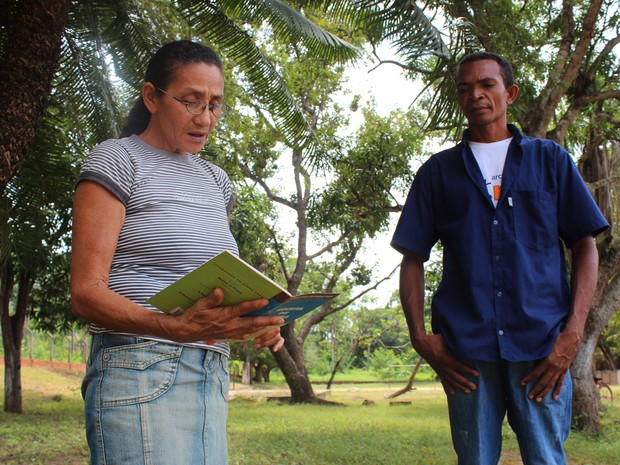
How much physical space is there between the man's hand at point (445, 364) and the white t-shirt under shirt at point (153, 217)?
744 mm

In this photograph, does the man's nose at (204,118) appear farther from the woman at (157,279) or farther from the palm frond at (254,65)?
the palm frond at (254,65)

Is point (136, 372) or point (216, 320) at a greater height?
point (216, 320)

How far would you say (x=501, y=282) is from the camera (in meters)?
2.19

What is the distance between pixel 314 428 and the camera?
1059cm

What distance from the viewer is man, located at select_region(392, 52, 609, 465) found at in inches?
83.0

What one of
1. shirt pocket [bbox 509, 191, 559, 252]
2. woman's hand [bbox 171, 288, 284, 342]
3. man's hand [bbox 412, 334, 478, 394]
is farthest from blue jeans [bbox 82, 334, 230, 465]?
shirt pocket [bbox 509, 191, 559, 252]

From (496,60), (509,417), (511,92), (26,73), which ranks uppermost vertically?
(26,73)

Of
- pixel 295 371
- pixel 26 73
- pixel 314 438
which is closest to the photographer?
pixel 26 73

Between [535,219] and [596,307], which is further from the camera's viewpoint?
[596,307]

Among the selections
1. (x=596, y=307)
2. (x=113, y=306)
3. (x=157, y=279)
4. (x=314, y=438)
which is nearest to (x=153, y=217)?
(x=157, y=279)

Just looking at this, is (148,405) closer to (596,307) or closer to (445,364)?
(445,364)

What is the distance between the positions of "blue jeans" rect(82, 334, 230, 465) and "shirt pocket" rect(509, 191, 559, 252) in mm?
1119

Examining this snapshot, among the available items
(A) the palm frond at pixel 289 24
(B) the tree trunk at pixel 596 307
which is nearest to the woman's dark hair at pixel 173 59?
(A) the palm frond at pixel 289 24

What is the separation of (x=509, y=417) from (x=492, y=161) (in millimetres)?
855
